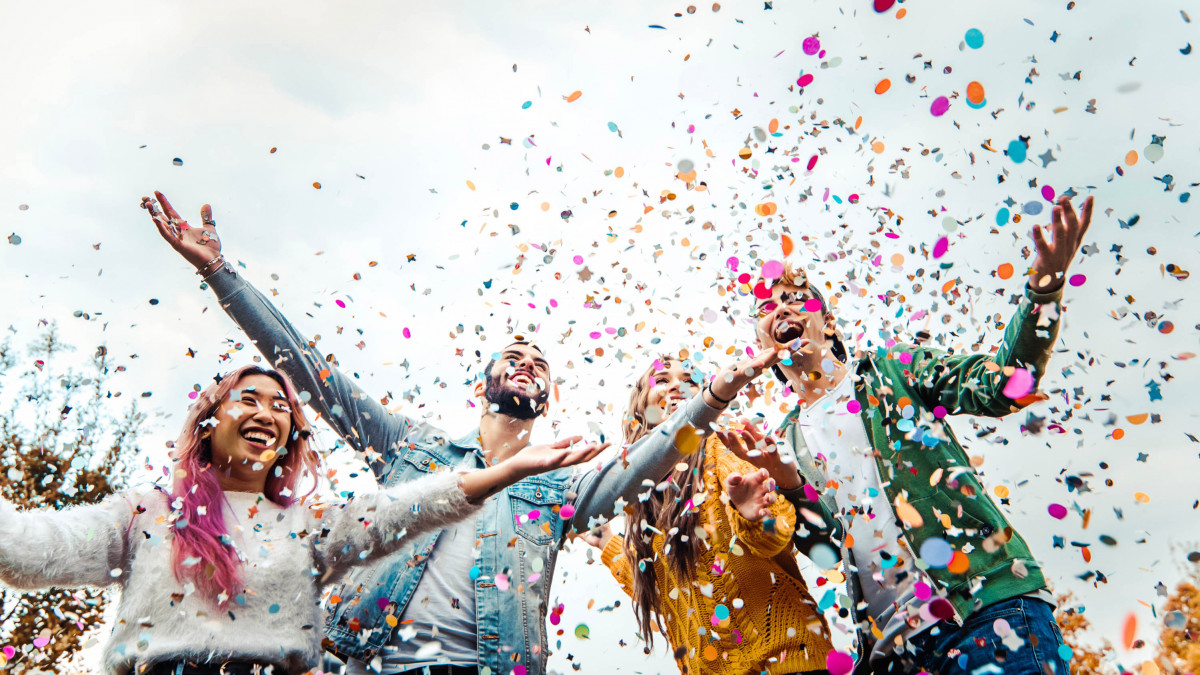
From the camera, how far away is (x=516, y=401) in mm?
3689

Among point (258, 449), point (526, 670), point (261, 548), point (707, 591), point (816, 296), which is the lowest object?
point (526, 670)

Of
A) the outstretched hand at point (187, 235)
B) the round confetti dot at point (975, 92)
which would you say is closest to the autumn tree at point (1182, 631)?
the round confetti dot at point (975, 92)

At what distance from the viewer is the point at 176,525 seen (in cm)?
262

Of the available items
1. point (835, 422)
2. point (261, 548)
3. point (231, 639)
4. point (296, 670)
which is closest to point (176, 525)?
point (261, 548)

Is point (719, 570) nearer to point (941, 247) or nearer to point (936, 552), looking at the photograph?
point (936, 552)

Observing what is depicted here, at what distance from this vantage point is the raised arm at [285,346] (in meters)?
3.36

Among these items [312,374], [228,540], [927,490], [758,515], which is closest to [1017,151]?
[927,490]

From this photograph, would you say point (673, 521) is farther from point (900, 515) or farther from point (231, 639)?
point (231, 639)

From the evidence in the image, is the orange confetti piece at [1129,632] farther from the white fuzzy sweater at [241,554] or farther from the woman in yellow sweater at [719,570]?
the white fuzzy sweater at [241,554]

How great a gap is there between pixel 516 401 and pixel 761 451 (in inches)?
51.7

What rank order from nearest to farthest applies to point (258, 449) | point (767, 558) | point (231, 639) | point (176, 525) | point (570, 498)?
point (231, 639) → point (176, 525) → point (258, 449) → point (767, 558) → point (570, 498)

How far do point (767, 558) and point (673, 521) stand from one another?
0.47 m

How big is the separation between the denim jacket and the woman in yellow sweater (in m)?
0.19

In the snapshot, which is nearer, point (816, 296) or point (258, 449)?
point (258, 449)
